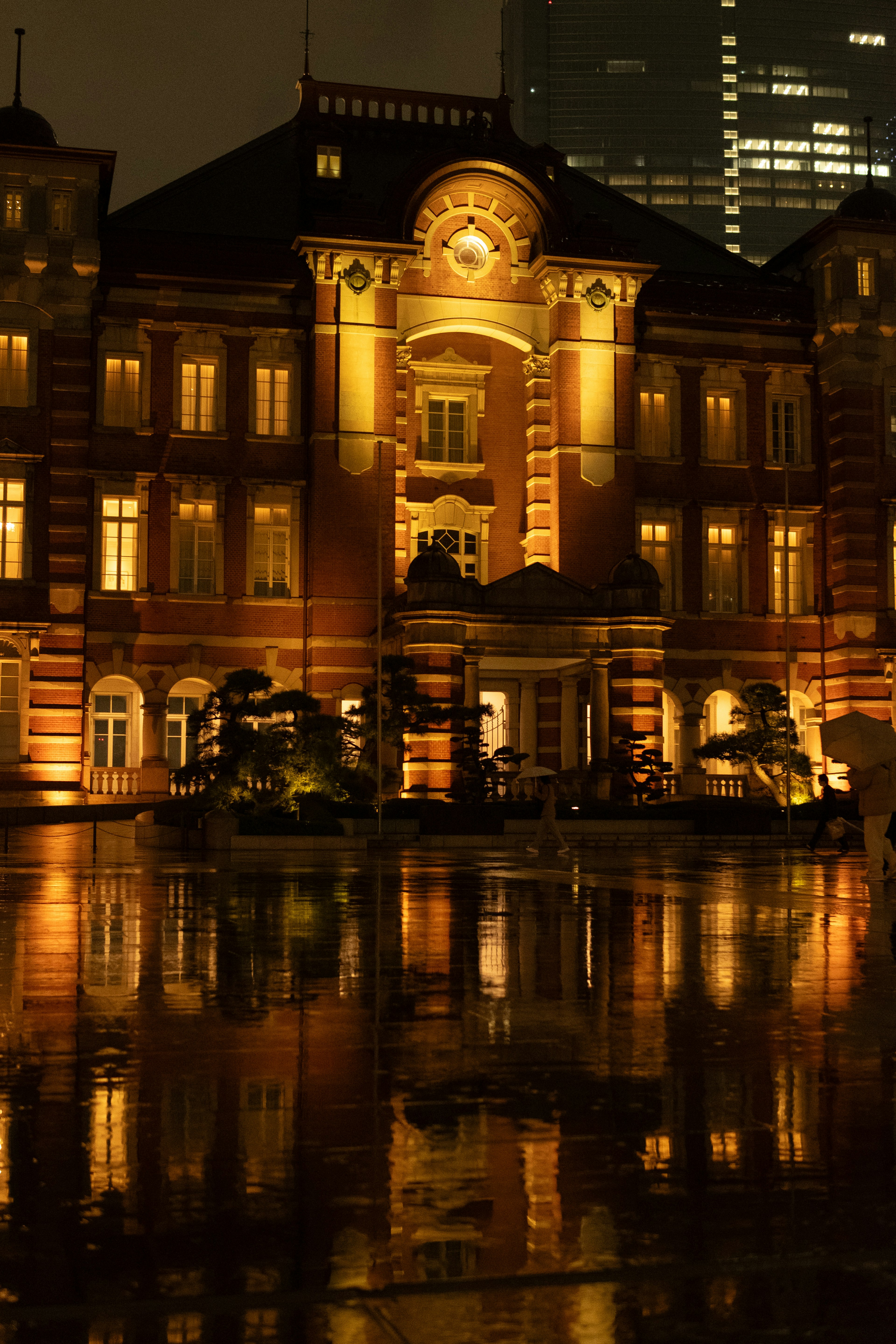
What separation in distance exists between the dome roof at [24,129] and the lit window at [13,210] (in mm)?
1249

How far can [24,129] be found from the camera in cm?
4141

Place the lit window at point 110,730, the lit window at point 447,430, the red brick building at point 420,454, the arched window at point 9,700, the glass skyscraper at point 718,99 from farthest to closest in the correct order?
1. the glass skyscraper at point 718,99
2. the lit window at point 447,430
3. the lit window at point 110,730
4. the red brick building at point 420,454
5. the arched window at point 9,700

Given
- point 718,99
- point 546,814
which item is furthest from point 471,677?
point 718,99

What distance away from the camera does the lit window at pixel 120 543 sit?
41.3 m

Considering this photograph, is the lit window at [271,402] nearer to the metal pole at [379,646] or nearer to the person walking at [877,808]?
the metal pole at [379,646]

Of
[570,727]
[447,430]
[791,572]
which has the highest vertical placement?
[447,430]

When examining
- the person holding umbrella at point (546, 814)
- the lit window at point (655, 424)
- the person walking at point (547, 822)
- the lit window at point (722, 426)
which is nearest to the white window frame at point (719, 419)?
the lit window at point (722, 426)

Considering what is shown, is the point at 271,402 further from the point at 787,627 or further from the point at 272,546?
the point at 787,627

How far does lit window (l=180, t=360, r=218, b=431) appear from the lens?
1655 inches

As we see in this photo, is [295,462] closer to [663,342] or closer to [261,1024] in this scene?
[663,342]

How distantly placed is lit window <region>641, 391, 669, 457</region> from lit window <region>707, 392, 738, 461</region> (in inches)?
50.7

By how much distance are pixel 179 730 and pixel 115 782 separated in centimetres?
225

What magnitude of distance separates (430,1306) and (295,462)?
39.1 m

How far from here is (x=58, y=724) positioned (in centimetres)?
3988
